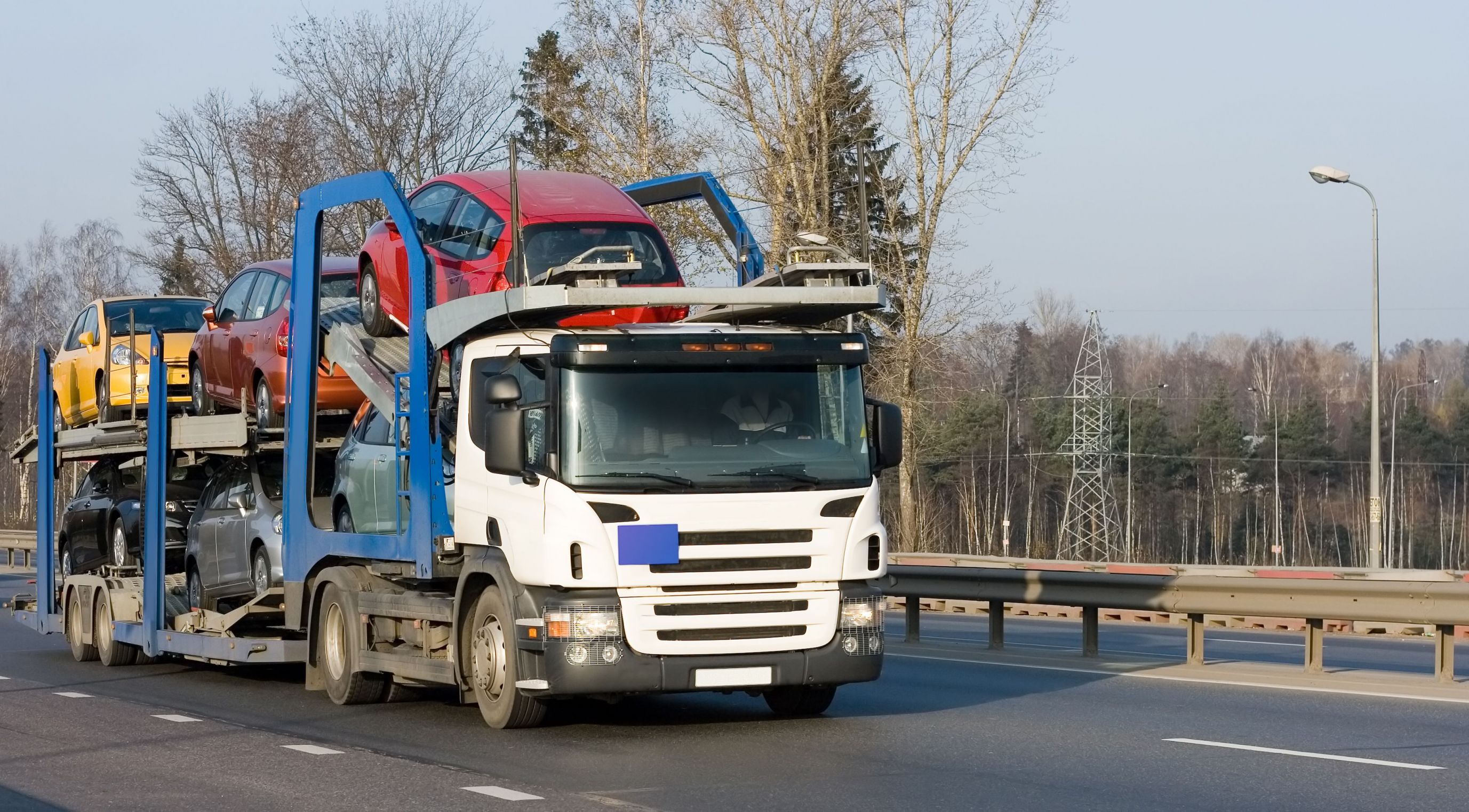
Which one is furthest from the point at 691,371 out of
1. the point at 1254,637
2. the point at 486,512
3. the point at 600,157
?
the point at 600,157

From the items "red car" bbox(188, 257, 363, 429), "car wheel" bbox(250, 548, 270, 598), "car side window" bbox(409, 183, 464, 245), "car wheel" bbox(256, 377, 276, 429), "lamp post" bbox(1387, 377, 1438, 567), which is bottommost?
"lamp post" bbox(1387, 377, 1438, 567)

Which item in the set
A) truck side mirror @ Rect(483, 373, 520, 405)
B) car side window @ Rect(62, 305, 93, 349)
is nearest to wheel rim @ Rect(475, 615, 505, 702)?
truck side mirror @ Rect(483, 373, 520, 405)

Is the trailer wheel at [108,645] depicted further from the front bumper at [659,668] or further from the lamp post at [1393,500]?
the lamp post at [1393,500]

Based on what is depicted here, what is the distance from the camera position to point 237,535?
14094 mm

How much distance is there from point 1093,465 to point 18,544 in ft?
168

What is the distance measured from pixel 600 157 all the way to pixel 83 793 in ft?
95.0

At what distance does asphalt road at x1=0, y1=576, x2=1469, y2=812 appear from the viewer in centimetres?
791

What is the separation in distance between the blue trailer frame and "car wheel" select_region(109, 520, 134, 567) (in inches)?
228

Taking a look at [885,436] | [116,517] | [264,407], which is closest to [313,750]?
[885,436]

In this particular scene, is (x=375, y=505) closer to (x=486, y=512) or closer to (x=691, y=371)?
(x=486, y=512)

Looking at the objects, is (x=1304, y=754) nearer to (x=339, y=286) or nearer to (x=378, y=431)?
(x=378, y=431)

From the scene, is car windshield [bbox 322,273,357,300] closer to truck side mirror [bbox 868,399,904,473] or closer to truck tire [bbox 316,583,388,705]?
truck tire [bbox 316,583,388,705]

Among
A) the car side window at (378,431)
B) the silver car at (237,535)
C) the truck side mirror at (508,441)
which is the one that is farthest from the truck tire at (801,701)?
the silver car at (237,535)

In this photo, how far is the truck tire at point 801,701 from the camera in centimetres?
1088
